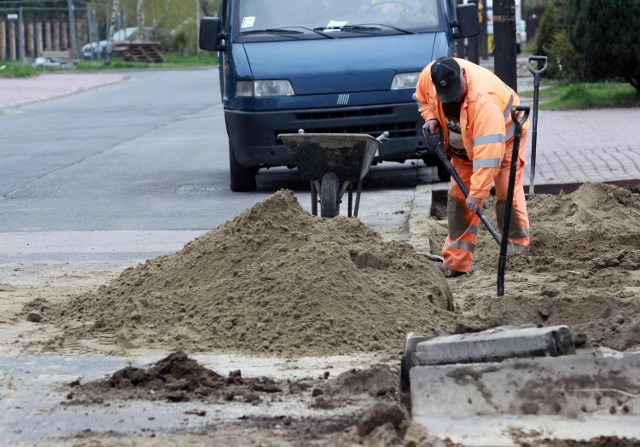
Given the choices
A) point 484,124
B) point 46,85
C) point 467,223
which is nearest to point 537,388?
point 484,124

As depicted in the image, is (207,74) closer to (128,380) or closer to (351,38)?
(351,38)

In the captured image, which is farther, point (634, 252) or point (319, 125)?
point (319, 125)

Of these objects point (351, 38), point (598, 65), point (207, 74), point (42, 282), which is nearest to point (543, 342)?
point (42, 282)

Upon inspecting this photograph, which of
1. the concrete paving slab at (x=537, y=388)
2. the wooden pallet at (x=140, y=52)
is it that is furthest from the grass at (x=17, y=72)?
the concrete paving slab at (x=537, y=388)

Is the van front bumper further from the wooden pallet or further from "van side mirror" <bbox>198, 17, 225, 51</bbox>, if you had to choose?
the wooden pallet

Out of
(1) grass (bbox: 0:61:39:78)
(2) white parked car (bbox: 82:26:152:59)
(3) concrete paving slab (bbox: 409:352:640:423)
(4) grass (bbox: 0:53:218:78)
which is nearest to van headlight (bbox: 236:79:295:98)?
(3) concrete paving slab (bbox: 409:352:640:423)

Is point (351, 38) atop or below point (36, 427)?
atop

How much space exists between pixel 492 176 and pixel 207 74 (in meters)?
36.3

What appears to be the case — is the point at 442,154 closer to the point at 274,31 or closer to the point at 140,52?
the point at 274,31

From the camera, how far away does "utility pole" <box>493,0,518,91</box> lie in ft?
39.4

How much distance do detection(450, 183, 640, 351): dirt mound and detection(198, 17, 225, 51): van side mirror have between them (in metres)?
3.62

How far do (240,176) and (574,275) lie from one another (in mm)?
5454

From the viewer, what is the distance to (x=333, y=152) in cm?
900

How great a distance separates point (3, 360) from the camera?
591cm
